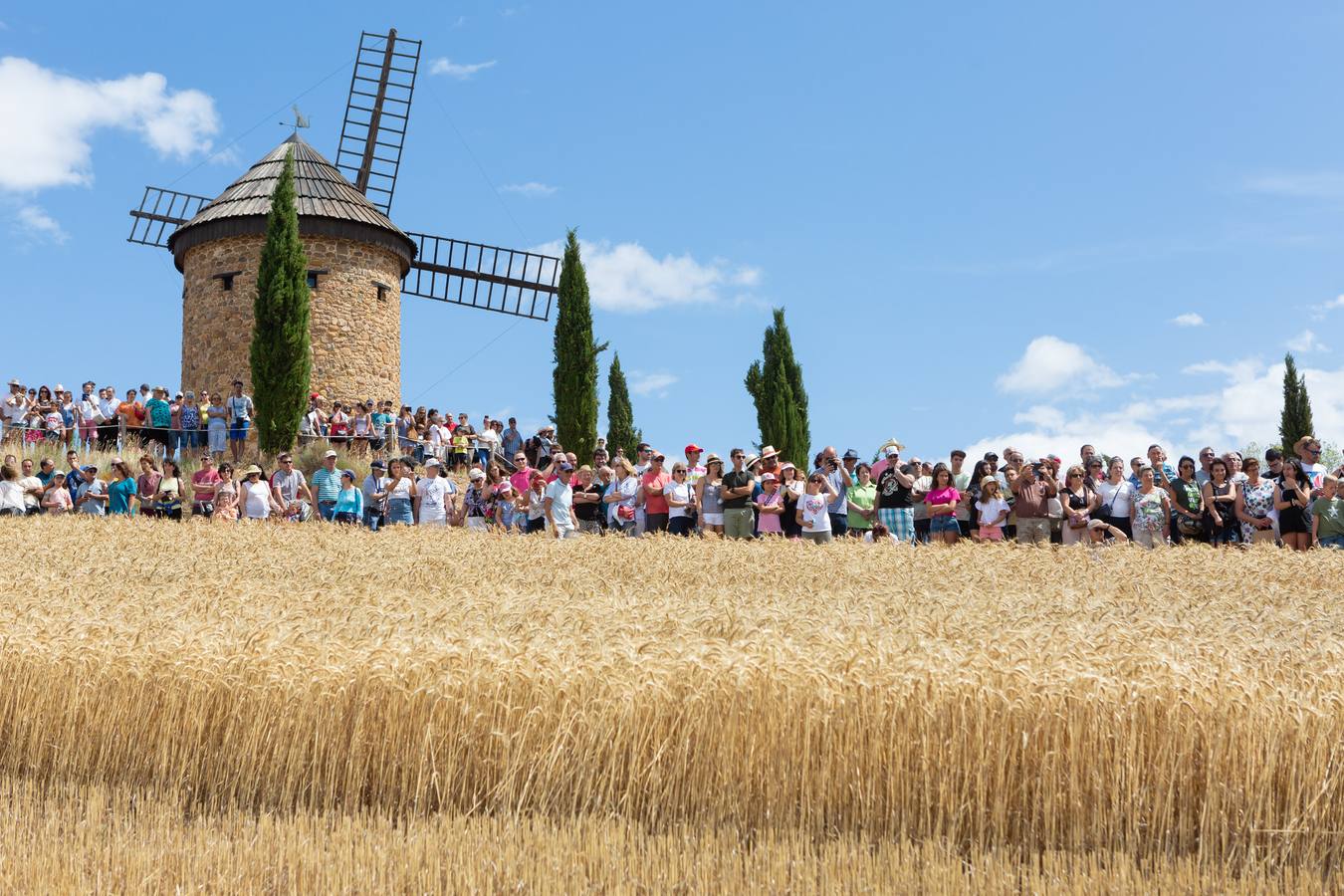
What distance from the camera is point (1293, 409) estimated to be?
126ft

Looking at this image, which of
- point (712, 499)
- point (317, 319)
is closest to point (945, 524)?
point (712, 499)

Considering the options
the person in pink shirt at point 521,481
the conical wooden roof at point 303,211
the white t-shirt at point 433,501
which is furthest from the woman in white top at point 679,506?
the conical wooden roof at point 303,211

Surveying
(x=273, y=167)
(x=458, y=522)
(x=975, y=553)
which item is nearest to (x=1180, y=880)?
(x=975, y=553)

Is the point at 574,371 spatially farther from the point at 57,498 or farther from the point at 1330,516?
the point at 1330,516

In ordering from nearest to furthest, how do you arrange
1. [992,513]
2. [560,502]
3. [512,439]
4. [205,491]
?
[992,513] → [560,502] → [205,491] → [512,439]

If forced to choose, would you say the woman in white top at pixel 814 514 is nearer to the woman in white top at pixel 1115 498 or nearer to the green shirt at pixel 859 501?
the green shirt at pixel 859 501

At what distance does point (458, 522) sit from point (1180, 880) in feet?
40.7

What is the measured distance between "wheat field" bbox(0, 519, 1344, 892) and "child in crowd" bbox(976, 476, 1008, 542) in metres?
6.51

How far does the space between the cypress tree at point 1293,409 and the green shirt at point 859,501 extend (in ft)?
95.8

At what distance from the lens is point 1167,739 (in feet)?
16.2

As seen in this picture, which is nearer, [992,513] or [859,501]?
[992,513]

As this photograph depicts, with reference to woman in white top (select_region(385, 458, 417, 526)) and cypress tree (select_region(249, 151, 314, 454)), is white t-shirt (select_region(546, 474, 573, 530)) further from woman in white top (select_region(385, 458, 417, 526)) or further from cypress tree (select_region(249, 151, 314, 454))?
cypress tree (select_region(249, 151, 314, 454))

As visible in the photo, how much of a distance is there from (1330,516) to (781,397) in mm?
23207

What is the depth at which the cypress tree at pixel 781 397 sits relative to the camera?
34625 mm
